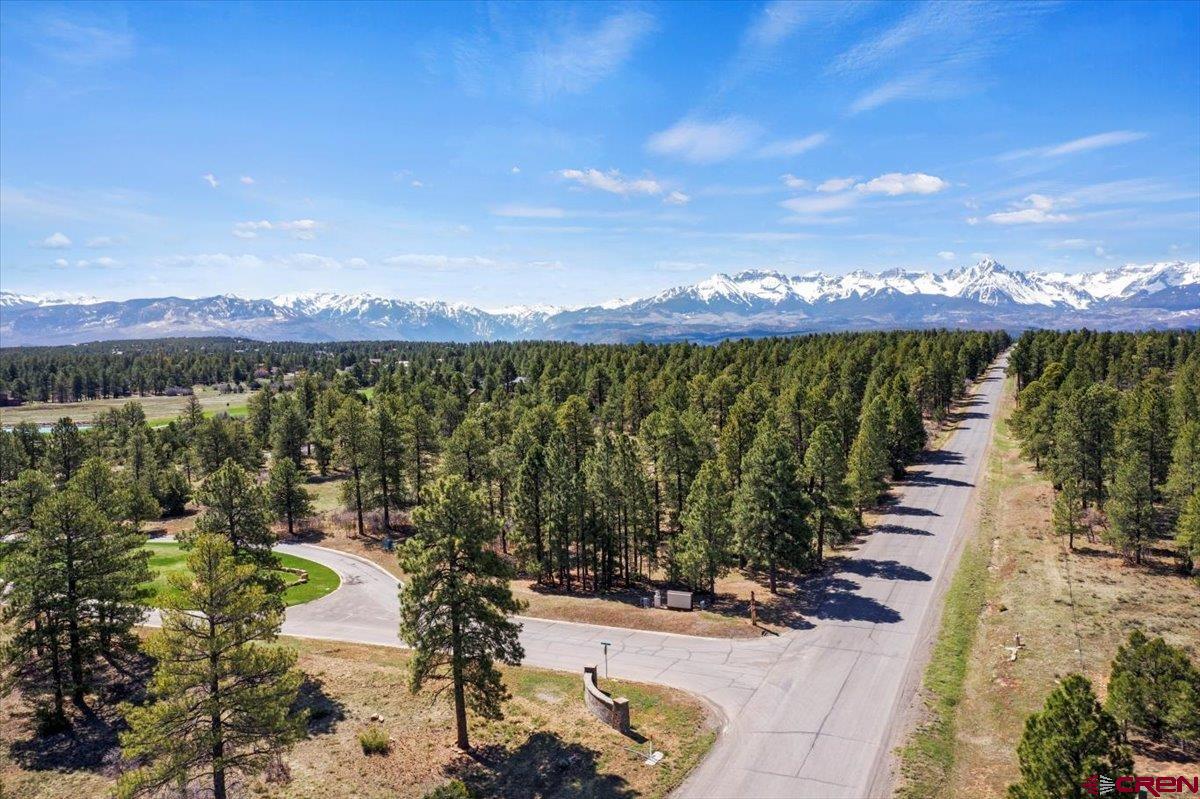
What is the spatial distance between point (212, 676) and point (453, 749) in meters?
11.3

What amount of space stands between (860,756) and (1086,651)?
17.9 meters

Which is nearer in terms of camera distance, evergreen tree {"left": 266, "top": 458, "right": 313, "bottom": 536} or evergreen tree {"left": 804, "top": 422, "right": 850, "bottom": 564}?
evergreen tree {"left": 804, "top": 422, "right": 850, "bottom": 564}

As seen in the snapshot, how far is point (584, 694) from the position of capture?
3375 cm

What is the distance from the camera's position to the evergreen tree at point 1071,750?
18.2 metres

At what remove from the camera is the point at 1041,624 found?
39.1 meters

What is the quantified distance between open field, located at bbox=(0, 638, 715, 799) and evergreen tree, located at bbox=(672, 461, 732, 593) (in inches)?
520

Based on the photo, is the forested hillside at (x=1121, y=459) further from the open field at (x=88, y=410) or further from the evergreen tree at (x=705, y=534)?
the open field at (x=88, y=410)

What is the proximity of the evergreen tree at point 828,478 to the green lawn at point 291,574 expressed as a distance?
135ft

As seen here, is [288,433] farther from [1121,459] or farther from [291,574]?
[1121,459]

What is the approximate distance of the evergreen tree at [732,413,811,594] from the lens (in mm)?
47000

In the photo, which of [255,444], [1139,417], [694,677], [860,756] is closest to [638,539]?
[694,677]

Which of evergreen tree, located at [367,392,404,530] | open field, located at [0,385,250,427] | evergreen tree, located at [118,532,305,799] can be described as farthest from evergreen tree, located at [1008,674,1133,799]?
open field, located at [0,385,250,427]

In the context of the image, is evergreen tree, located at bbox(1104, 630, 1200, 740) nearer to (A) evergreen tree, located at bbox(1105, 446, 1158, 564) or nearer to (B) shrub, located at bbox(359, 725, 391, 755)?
(A) evergreen tree, located at bbox(1105, 446, 1158, 564)

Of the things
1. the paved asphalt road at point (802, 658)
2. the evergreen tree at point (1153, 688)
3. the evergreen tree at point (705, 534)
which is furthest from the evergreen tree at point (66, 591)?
the evergreen tree at point (1153, 688)
